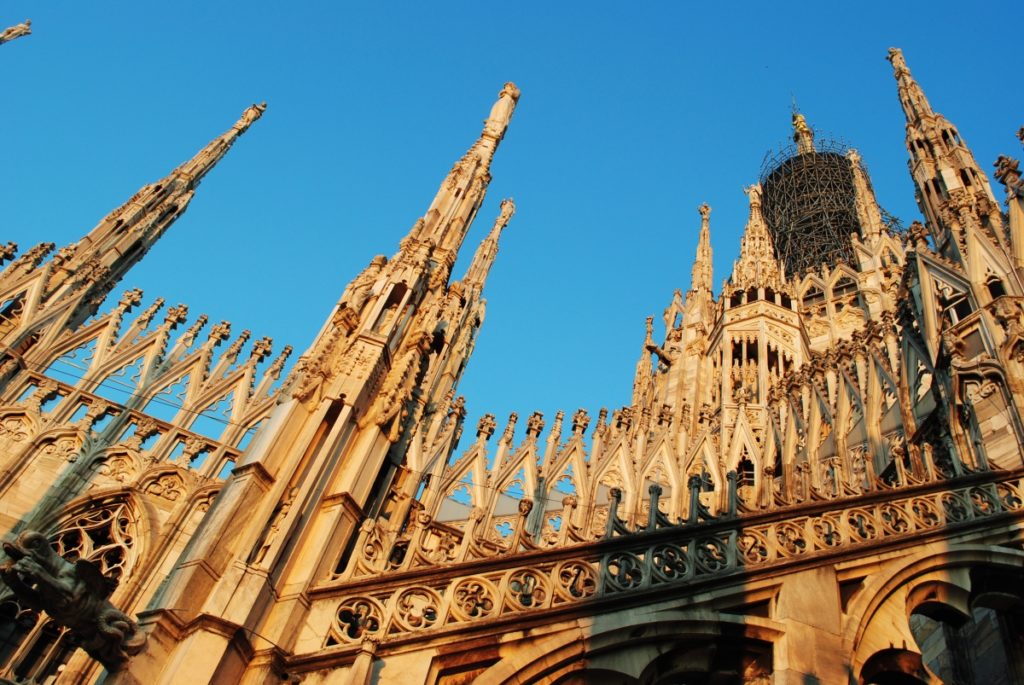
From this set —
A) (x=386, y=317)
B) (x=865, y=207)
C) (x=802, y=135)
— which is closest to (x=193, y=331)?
(x=386, y=317)

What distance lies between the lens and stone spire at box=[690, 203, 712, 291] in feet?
113

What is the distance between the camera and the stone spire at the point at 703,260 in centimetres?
3444

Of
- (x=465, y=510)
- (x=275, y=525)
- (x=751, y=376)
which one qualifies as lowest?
(x=275, y=525)

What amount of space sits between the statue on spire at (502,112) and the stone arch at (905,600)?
9.74m

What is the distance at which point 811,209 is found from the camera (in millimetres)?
47906

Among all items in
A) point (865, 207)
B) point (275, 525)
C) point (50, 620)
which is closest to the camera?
point (275, 525)

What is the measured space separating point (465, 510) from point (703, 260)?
70.6ft

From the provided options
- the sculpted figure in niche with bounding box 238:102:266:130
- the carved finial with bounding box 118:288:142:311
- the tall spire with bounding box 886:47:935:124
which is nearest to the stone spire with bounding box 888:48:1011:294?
the tall spire with bounding box 886:47:935:124

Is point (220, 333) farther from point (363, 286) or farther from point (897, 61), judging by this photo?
point (897, 61)

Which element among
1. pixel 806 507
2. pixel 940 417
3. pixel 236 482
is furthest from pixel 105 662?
pixel 940 417

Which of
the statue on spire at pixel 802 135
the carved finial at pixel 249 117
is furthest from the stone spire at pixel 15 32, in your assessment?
the statue on spire at pixel 802 135

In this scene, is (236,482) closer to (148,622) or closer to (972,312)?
(148,622)

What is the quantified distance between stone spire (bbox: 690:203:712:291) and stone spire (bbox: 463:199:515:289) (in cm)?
984

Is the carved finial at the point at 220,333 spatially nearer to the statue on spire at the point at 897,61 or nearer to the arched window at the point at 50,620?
the arched window at the point at 50,620
